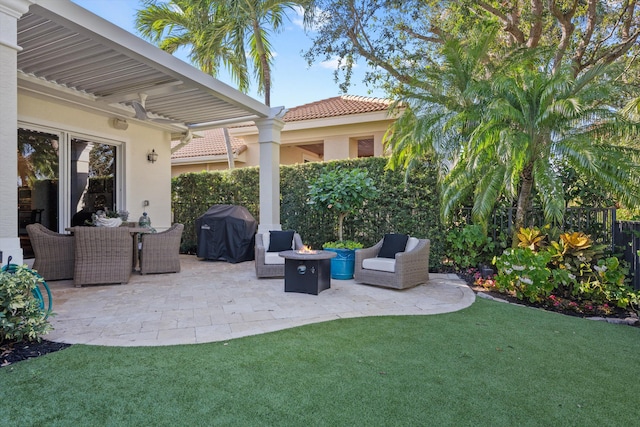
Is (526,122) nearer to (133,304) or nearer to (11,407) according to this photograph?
(133,304)

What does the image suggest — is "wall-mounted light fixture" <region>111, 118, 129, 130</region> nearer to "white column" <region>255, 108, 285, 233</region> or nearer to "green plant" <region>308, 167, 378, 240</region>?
"white column" <region>255, 108, 285, 233</region>

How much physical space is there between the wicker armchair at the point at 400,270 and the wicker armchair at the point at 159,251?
355cm

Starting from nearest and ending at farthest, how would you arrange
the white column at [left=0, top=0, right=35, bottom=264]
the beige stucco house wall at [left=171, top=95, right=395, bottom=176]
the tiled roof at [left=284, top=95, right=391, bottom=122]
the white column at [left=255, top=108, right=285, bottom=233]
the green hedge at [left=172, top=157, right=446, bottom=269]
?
1. the white column at [left=0, top=0, right=35, bottom=264]
2. the green hedge at [left=172, top=157, right=446, bottom=269]
3. the white column at [left=255, top=108, right=285, bottom=233]
4. the tiled roof at [left=284, top=95, right=391, bottom=122]
5. the beige stucco house wall at [left=171, top=95, right=395, bottom=176]

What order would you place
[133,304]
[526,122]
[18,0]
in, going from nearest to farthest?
[18,0], [133,304], [526,122]

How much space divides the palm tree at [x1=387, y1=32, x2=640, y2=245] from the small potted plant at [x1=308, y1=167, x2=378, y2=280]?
55.5 inches

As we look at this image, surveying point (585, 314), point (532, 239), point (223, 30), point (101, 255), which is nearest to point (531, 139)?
point (532, 239)

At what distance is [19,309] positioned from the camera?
3299 mm

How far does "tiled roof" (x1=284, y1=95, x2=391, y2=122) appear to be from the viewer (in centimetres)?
1262

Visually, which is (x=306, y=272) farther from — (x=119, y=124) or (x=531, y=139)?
(x=119, y=124)

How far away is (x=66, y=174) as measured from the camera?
758 centimetres

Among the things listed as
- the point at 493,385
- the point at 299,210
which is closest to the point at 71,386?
the point at 493,385

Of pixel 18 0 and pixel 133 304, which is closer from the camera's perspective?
pixel 18 0

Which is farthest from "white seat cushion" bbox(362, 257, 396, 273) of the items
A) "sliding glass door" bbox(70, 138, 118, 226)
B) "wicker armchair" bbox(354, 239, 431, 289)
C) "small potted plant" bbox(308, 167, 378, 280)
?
"sliding glass door" bbox(70, 138, 118, 226)

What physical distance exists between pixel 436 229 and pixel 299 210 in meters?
3.49
